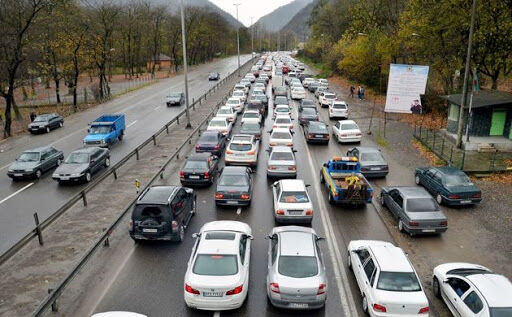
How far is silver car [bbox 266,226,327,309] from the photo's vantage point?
9.70 metres

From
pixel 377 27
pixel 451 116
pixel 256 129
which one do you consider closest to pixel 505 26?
pixel 451 116

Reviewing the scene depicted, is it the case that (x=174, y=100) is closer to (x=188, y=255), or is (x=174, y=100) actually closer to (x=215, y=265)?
(x=188, y=255)

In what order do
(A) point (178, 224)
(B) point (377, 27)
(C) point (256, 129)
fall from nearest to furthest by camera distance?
1. (A) point (178, 224)
2. (C) point (256, 129)
3. (B) point (377, 27)

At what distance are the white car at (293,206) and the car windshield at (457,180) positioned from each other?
6.63 metres

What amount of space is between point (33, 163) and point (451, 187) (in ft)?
65.5

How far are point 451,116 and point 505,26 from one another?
23.4 feet

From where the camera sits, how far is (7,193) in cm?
1914

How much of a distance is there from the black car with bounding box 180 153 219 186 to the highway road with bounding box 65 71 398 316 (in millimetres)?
531

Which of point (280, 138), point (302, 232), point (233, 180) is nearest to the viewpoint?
point (302, 232)

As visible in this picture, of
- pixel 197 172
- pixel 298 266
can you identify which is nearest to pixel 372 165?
pixel 197 172

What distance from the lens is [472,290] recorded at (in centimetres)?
945

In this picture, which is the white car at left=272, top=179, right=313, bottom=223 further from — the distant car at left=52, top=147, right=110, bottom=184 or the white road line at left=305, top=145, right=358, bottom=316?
the distant car at left=52, top=147, right=110, bottom=184

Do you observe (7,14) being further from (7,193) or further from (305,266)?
(305,266)

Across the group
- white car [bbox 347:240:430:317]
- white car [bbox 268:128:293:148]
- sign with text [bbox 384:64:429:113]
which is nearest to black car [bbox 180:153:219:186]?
white car [bbox 268:128:293:148]
